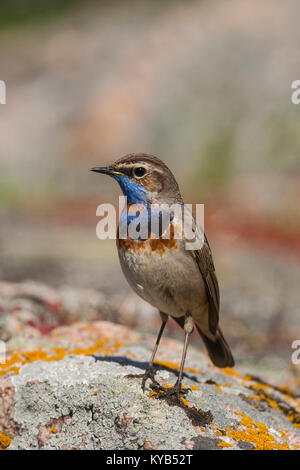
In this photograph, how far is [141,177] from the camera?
218 inches

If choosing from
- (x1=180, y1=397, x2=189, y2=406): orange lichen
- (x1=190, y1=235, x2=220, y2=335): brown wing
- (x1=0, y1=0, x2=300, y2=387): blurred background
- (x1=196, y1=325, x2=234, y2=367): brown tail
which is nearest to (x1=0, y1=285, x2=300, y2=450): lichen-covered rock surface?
(x1=180, y1=397, x2=189, y2=406): orange lichen

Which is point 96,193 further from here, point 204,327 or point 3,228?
point 204,327

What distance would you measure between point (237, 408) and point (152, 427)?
119 cm

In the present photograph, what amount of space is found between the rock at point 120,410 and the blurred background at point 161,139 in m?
1.95

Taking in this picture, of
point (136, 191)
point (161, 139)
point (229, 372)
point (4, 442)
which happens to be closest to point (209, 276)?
point (136, 191)

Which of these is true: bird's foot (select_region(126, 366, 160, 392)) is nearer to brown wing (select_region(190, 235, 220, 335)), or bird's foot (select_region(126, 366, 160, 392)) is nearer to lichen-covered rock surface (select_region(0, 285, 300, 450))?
lichen-covered rock surface (select_region(0, 285, 300, 450))

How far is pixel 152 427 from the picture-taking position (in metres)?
4.60

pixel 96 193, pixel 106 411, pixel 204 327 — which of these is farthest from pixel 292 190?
pixel 106 411

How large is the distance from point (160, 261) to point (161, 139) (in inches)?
559

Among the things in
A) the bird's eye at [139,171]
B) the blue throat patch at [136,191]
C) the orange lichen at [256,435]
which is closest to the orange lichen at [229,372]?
the orange lichen at [256,435]

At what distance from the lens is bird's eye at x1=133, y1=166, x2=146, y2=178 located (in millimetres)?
5531

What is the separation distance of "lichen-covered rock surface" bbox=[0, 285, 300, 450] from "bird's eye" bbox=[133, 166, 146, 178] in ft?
5.91

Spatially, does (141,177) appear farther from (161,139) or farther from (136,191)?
(161,139)

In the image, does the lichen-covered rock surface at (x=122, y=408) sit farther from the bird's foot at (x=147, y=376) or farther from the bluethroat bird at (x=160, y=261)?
the bluethroat bird at (x=160, y=261)
